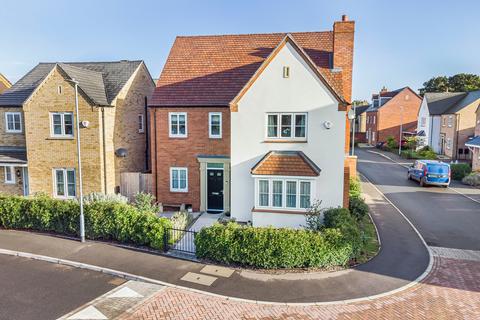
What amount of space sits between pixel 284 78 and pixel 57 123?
13795mm

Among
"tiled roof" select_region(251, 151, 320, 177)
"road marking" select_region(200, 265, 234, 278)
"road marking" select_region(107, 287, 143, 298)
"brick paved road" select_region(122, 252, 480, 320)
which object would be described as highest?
"tiled roof" select_region(251, 151, 320, 177)

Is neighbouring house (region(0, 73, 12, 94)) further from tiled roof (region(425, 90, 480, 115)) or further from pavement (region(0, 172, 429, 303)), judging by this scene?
tiled roof (region(425, 90, 480, 115))

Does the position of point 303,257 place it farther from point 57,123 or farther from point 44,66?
point 44,66

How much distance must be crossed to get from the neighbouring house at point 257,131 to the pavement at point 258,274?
3749 millimetres

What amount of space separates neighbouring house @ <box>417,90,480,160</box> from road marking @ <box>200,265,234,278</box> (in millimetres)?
40562

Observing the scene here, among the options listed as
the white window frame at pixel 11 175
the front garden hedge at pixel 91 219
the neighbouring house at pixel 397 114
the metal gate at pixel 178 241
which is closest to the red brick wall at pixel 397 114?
the neighbouring house at pixel 397 114

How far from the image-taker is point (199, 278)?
11906mm

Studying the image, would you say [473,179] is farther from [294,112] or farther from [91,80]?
[91,80]

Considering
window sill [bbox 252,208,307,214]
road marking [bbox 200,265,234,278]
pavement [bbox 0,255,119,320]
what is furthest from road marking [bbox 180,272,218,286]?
window sill [bbox 252,208,307,214]

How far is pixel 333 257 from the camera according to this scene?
12.6 m

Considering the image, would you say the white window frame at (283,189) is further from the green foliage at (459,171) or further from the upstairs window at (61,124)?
the green foliage at (459,171)

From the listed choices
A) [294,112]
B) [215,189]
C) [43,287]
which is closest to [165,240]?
[43,287]

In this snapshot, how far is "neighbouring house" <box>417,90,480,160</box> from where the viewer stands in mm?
43750

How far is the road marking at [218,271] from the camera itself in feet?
40.1
